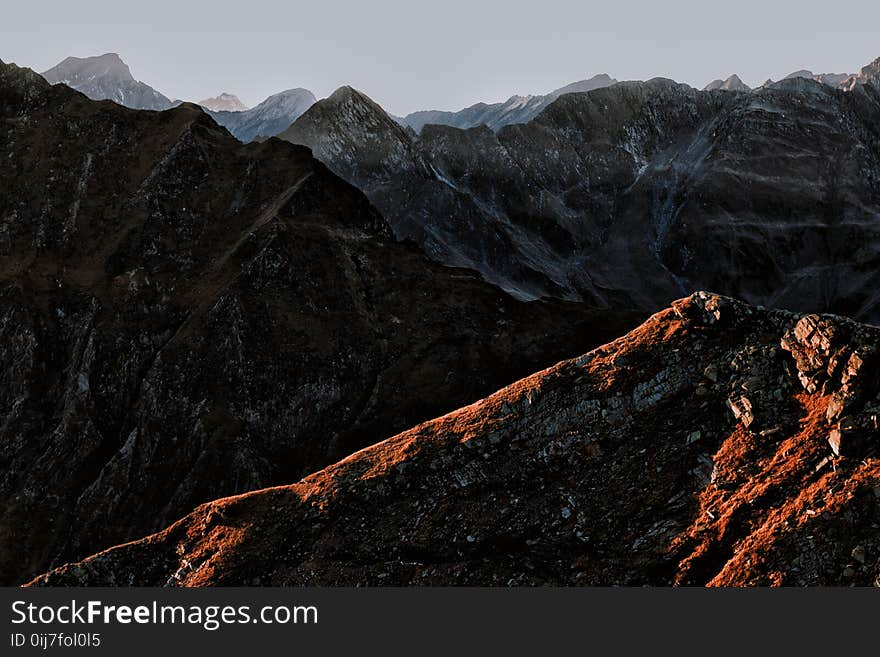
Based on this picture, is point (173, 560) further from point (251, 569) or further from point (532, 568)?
point (532, 568)

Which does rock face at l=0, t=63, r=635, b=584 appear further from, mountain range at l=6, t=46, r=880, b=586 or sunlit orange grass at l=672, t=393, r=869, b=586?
sunlit orange grass at l=672, t=393, r=869, b=586

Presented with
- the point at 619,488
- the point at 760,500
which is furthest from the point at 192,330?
the point at 760,500

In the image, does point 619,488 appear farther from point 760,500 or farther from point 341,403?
point 341,403

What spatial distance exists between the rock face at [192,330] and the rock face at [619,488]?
4813 cm

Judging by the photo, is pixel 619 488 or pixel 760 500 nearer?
pixel 760 500

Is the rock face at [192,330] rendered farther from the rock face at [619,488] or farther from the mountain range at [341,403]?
the rock face at [619,488]

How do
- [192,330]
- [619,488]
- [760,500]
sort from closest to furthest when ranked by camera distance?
[760,500] < [619,488] < [192,330]

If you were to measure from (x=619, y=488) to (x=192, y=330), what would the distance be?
77254 mm

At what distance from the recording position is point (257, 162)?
123 m

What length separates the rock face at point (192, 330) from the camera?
3551 inches

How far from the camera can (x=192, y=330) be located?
99.6 metres

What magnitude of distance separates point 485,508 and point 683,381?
13.0m

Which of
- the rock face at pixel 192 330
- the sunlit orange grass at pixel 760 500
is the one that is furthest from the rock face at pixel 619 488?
the rock face at pixel 192 330

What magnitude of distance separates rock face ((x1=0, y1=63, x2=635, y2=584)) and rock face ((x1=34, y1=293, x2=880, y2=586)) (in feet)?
158
